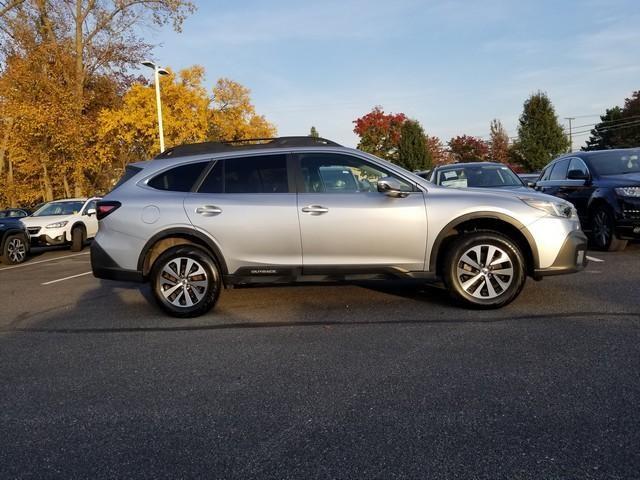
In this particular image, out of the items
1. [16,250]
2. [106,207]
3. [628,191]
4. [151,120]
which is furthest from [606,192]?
[151,120]

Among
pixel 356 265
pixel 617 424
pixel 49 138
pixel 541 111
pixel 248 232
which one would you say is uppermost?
pixel 541 111

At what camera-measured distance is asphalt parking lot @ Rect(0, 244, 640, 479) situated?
2.67m

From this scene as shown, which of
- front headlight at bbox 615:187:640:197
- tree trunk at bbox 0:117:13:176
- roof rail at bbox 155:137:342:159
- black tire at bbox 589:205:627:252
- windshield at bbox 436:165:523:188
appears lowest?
black tire at bbox 589:205:627:252

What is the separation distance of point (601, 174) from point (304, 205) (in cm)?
652

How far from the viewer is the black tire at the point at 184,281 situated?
18.6ft

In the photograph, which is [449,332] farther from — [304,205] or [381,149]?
[381,149]

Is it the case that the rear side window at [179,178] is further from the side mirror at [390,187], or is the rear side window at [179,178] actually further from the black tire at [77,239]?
the black tire at [77,239]

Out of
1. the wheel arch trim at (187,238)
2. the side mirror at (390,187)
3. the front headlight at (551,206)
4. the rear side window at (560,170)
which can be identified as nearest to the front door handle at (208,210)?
the wheel arch trim at (187,238)

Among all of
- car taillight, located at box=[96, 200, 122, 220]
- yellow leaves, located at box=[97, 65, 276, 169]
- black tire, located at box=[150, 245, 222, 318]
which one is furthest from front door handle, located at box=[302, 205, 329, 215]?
yellow leaves, located at box=[97, 65, 276, 169]

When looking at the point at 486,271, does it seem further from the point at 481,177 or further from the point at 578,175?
the point at 578,175

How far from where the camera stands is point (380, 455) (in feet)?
8.82

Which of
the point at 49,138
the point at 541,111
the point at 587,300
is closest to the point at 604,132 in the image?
the point at 541,111

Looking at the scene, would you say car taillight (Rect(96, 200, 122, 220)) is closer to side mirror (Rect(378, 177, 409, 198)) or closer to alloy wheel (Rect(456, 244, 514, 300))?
side mirror (Rect(378, 177, 409, 198))

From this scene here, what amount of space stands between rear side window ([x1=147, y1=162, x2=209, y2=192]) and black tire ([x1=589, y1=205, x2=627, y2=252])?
22.7 feet
